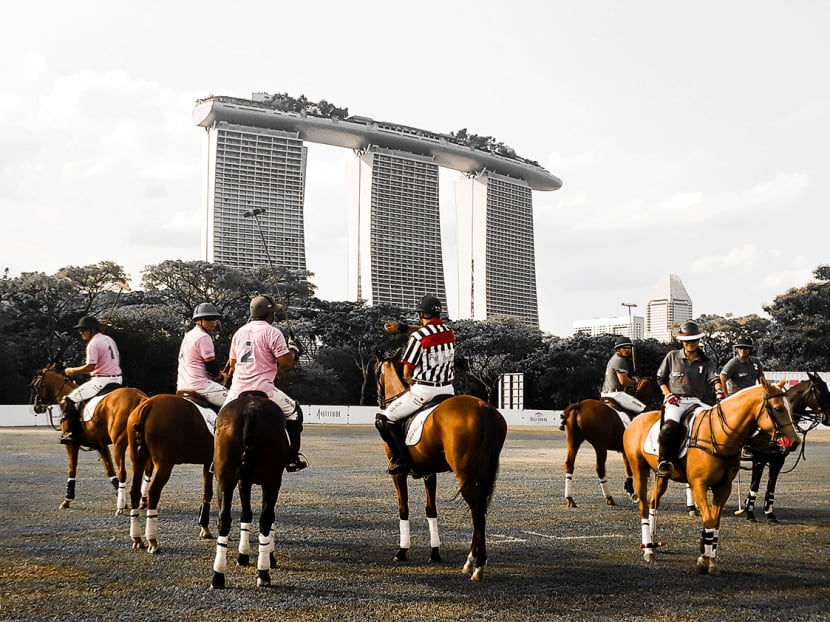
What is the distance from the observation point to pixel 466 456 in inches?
312

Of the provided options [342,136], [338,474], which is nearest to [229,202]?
[342,136]

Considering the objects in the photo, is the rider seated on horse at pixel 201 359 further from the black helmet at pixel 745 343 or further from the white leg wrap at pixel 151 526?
the black helmet at pixel 745 343

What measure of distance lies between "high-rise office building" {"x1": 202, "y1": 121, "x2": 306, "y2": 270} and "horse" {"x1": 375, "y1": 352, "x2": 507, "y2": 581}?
435 ft

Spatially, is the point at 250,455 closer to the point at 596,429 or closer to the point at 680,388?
the point at 680,388

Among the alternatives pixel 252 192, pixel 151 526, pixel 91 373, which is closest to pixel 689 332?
pixel 151 526

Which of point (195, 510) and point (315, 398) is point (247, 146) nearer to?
point (315, 398)

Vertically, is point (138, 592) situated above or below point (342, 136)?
below

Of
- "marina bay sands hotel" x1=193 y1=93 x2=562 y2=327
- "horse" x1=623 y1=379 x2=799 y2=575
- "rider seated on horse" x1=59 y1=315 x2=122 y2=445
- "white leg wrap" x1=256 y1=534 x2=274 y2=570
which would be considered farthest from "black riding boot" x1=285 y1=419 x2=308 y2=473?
"marina bay sands hotel" x1=193 y1=93 x2=562 y2=327

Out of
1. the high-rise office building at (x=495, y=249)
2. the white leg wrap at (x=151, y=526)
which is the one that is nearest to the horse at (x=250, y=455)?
the white leg wrap at (x=151, y=526)

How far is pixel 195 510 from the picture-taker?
12.4 metres

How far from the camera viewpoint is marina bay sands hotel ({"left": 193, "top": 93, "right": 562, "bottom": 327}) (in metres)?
143

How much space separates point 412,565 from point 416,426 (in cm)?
135

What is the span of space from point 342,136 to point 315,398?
100601 millimetres

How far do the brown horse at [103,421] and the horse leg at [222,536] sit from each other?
3.70 m
